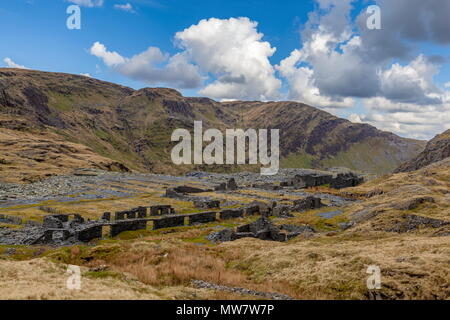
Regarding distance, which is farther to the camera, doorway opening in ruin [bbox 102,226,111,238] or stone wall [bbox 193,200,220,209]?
stone wall [bbox 193,200,220,209]

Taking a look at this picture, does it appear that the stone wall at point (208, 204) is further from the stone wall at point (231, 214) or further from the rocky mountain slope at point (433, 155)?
the rocky mountain slope at point (433, 155)

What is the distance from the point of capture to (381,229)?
4566 centimetres

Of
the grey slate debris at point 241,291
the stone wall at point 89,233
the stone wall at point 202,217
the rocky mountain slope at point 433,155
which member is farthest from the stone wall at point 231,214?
the rocky mountain slope at point 433,155

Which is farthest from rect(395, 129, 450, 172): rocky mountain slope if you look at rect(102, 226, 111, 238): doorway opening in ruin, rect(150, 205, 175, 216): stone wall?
rect(102, 226, 111, 238): doorway opening in ruin

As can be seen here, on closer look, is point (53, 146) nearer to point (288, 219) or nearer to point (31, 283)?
point (288, 219)

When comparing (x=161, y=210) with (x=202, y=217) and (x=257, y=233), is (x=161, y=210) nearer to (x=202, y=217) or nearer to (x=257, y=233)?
(x=202, y=217)

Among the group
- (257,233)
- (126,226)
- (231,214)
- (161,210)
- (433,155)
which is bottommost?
(231,214)

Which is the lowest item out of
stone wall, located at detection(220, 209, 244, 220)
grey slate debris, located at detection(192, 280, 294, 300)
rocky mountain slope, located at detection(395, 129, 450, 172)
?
stone wall, located at detection(220, 209, 244, 220)

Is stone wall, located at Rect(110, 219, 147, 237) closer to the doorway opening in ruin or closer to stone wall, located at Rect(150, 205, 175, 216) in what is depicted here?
the doorway opening in ruin

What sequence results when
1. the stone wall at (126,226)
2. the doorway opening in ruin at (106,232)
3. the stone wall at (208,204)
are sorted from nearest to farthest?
the doorway opening in ruin at (106,232)
the stone wall at (126,226)
the stone wall at (208,204)

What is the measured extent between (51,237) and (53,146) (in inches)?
6824

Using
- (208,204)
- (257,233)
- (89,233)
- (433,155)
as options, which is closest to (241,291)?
(257,233)

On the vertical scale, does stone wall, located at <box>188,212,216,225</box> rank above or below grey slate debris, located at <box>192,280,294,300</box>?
below
